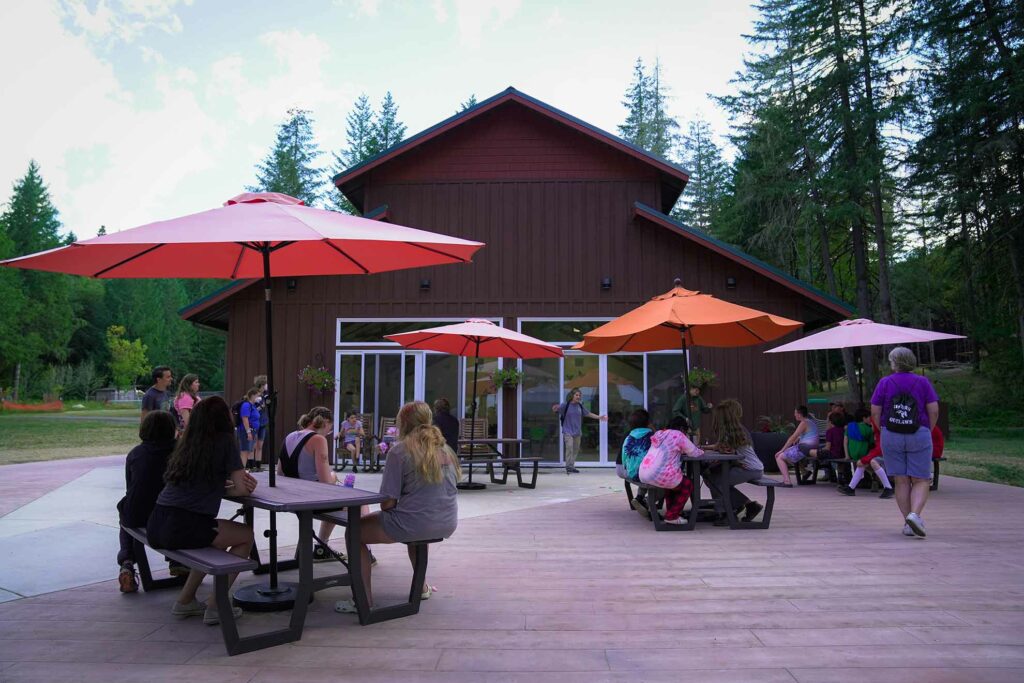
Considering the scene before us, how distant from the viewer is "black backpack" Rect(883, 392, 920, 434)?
632 cm

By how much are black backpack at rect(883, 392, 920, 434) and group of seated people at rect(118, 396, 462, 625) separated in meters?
4.30

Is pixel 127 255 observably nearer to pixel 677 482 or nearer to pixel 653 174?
pixel 677 482

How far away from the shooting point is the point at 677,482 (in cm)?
677

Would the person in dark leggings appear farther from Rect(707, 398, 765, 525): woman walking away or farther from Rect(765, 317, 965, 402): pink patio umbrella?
Rect(765, 317, 965, 402): pink patio umbrella

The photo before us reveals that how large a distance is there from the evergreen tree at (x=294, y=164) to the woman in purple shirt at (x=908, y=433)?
115ft

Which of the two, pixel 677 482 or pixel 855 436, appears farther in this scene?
pixel 855 436

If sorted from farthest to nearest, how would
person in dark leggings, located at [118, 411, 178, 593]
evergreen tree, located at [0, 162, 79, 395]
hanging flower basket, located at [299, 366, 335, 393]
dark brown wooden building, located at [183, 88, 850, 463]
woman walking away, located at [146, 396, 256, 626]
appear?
evergreen tree, located at [0, 162, 79, 395] → dark brown wooden building, located at [183, 88, 850, 463] → hanging flower basket, located at [299, 366, 335, 393] → person in dark leggings, located at [118, 411, 178, 593] → woman walking away, located at [146, 396, 256, 626]

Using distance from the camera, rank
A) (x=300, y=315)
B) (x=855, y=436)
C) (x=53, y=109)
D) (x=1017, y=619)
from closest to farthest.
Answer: (x=1017, y=619), (x=855, y=436), (x=300, y=315), (x=53, y=109)

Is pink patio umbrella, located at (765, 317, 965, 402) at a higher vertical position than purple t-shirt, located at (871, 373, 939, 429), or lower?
higher

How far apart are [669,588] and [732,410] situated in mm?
2839

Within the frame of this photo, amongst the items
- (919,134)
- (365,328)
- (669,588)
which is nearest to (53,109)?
(365,328)

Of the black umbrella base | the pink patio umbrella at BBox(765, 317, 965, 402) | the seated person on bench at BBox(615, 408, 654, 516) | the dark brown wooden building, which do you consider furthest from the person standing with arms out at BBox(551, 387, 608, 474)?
the black umbrella base

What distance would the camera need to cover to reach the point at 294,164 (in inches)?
1511

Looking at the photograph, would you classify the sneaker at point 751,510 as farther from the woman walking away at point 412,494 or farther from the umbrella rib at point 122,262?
the umbrella rib at point 122,262
